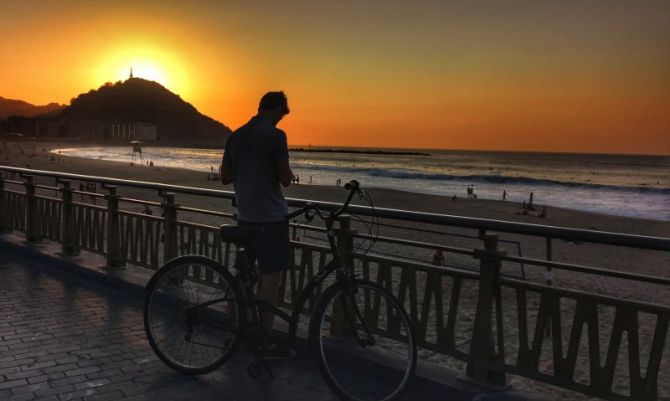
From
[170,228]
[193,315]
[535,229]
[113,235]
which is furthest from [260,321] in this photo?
[113,235]

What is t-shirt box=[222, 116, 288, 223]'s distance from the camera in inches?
169

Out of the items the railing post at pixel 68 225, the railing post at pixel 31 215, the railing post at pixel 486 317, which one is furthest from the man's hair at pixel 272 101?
the railing post at pixel 31 215

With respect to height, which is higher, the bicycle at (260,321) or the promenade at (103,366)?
the bicycle at (260,321)

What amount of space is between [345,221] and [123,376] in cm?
211

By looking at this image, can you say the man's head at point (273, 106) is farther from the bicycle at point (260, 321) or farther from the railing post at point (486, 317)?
the railing post at point (486, 317)

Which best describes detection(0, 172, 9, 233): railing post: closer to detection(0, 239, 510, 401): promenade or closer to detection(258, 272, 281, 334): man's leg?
detection(0, 239, 510, 401): promenade

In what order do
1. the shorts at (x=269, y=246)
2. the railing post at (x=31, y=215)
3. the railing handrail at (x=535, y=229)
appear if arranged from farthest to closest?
1. the railing post at (x=31, y=215)
2. the shorts at (x=269, y=246)
3. the railing handrail at (x=535, y=229)

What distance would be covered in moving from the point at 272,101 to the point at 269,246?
1.12m

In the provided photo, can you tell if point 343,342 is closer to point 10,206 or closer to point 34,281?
point 34,281

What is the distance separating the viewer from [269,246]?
14.6ft

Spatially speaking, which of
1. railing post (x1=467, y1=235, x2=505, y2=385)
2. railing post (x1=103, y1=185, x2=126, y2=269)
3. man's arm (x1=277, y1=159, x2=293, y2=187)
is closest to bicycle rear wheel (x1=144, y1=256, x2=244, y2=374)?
man's arm (x1=277, y1=159, x2=293, y2=187)

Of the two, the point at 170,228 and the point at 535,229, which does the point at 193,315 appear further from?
the point at 535,229

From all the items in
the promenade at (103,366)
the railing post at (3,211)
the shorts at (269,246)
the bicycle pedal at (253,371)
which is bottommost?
the promenade at (103,366)

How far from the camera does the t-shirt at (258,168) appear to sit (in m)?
4.29
